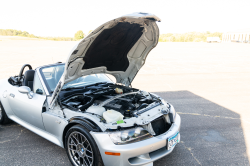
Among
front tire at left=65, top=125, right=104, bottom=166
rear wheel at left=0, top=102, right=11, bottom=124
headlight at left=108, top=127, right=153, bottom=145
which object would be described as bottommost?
rear wheel at left=0, top=102, right=11, bottom=124

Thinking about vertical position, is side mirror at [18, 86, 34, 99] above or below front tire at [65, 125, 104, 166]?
above

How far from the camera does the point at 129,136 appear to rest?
2.61 m

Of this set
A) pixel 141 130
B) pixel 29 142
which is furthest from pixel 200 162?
pixel 29 142

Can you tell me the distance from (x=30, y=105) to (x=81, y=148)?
4.62 ft

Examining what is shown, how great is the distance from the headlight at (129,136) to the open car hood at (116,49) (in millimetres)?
1196

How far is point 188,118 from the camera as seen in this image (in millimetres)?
4977

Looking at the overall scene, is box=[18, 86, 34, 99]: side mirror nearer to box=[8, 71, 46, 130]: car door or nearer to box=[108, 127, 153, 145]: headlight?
box=[8, 71, 46, 130]: car door

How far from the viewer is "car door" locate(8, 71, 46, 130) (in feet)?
11.2

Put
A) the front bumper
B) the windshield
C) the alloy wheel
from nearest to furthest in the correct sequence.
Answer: the front bumper, the alloy wheel, the windshield

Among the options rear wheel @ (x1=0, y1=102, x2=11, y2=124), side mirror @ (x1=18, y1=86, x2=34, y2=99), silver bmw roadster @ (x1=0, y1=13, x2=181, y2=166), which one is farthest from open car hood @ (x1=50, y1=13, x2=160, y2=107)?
rear wheel @ (x1=0, y1=102, x2=11, y2=124)

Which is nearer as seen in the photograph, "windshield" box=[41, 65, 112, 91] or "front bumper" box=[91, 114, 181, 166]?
"front bumper" box=[91, 114, 181, 166]

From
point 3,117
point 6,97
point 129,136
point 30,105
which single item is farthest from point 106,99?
point 3,117

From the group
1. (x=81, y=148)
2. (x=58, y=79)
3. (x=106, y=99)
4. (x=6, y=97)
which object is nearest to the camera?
(x=81, y=148)

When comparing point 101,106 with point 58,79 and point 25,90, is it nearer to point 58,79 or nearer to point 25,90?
point 58,79
